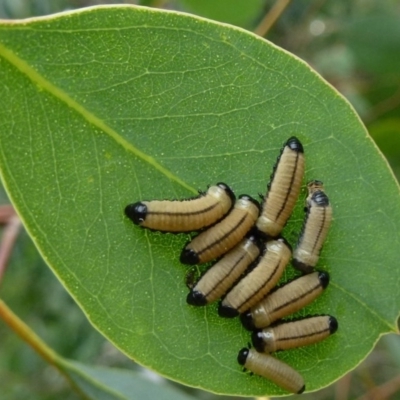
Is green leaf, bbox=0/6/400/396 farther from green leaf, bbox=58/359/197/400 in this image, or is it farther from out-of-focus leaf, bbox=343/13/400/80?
out-of-focus leaf, bbox=343/13/400/80

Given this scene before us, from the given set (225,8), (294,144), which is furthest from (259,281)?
(225,8)

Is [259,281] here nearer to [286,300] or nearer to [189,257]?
[286,300]

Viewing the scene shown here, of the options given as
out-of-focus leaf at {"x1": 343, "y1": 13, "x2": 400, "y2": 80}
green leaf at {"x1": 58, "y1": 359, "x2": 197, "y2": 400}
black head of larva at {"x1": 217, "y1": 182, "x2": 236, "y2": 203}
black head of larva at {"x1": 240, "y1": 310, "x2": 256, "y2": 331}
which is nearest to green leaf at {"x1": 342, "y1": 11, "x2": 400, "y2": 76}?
out-of-focus leaf at {"x1": 343, "y1": 13, "x2": 400, "y2": 80}

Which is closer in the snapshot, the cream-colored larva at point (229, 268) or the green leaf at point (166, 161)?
the green leaf at point (166, 161)

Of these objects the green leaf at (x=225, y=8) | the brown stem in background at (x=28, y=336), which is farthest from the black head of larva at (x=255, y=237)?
the green leaf at (x=225, y=8)

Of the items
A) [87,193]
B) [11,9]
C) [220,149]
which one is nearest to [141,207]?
→ [87,193]

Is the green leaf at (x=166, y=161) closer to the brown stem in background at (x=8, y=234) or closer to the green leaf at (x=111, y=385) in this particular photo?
the brown stem in background at (x=8, y=234)

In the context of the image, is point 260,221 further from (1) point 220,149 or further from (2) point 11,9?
(2) point 11,9
